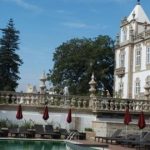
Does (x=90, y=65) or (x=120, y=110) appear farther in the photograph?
(x=90, y=65)

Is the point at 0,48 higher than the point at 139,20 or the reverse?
the reverse

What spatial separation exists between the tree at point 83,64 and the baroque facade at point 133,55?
18.0ft

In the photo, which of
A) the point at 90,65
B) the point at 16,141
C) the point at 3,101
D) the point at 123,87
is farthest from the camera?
the point at 90,65

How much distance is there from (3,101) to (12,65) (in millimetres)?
26985

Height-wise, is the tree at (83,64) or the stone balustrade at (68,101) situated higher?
the tree at (83,64)

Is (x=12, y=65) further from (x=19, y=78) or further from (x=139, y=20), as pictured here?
(x=139, y=20)

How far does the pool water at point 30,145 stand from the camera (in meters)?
20.5

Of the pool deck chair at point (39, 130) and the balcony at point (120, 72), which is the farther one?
the balcony at point (120, 72)

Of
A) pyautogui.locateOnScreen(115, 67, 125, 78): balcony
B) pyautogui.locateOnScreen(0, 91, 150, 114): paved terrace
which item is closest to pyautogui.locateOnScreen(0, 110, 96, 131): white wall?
pyautogui.locateOnScreen(0, 91, 150, 114): paved terrace

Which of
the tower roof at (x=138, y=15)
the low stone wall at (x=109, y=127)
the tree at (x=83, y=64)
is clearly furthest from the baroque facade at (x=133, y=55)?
the low stone wall at (x=109, y=127)

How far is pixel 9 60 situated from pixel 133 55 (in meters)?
15.0

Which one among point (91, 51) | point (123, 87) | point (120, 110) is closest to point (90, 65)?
point (91, 51)

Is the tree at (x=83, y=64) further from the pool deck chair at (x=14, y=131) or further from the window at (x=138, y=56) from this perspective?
the pool deck chair at (x=14, y=131)

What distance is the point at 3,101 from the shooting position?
95.1 feet
